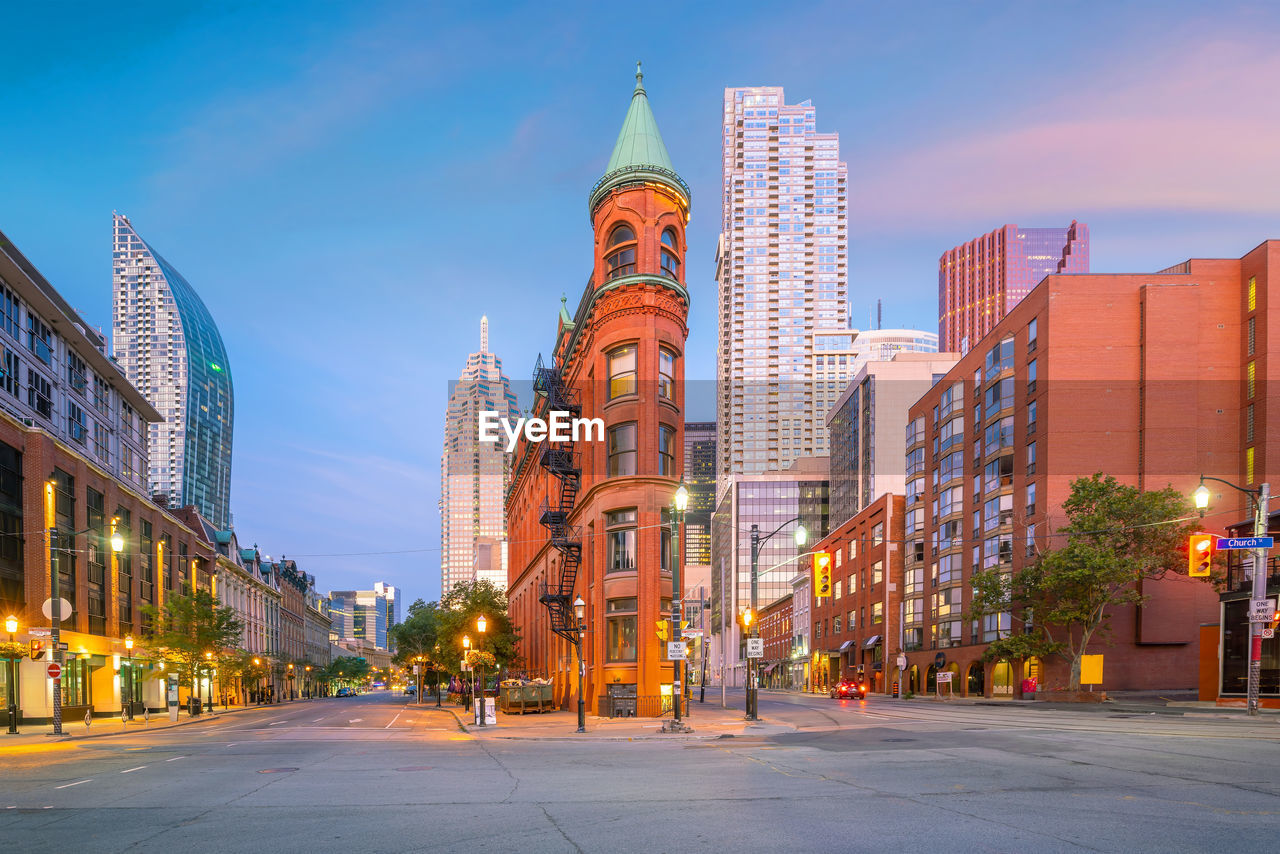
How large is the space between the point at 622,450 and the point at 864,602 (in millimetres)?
66093

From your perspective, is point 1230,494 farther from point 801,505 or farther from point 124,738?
point 801,505

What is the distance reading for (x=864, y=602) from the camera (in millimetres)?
A: 96125

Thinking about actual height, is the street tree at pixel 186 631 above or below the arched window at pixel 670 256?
below

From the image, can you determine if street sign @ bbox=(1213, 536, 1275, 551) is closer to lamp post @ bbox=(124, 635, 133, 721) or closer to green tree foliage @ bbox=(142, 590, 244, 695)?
lamp post @ bbox=(124, 635, 133, 721)

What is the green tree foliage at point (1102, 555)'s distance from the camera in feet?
161

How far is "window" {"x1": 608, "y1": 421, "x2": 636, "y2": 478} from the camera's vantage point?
37625mm

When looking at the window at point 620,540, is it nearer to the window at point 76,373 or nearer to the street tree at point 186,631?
the street tree at point 186,631

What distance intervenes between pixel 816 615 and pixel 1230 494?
6410 centimetres

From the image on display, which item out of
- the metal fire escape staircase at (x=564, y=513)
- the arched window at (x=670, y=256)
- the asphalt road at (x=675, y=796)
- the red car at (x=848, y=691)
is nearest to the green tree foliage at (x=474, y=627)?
the metal fire escape staircase at (x=564, y=513)

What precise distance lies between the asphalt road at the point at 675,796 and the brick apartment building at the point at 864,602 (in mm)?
65649

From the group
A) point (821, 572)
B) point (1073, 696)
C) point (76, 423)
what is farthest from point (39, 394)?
point (1073, 696)

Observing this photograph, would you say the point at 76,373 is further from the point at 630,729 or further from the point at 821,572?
the point at 821,572

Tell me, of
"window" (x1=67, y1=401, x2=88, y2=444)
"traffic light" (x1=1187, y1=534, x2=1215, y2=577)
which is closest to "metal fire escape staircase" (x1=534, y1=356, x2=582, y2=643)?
"traffic light" (x1=1187, y1=534, x2=1215, y2=577)

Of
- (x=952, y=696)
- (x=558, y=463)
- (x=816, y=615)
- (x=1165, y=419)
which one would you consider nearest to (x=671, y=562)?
(x=558, y=463)
